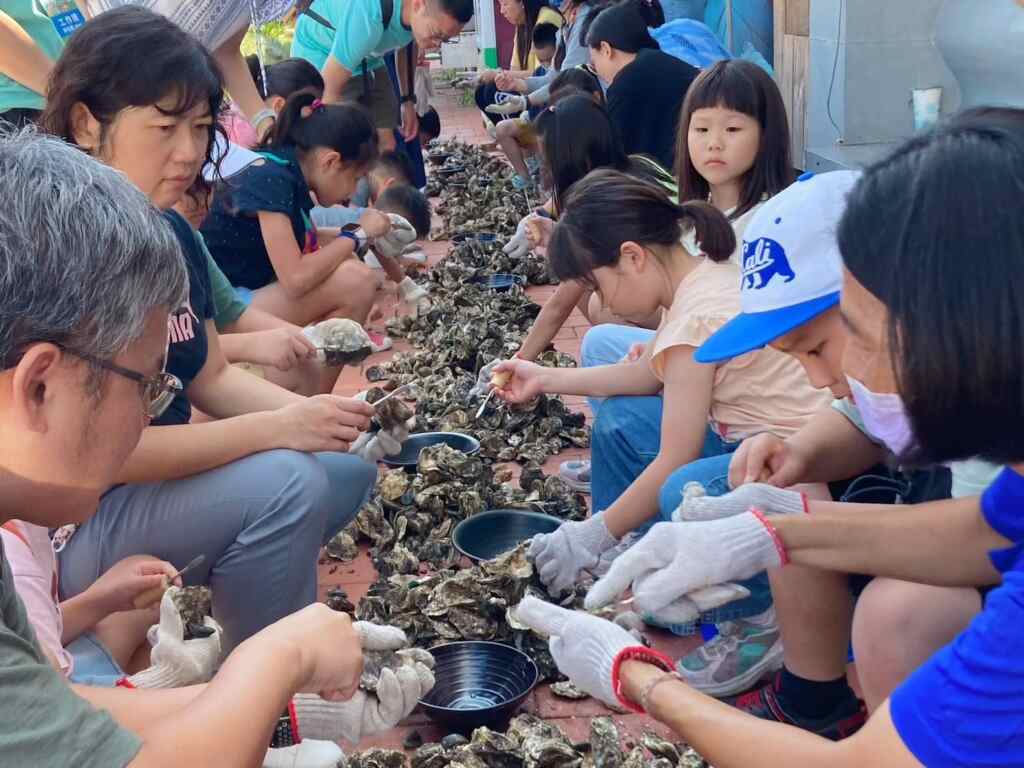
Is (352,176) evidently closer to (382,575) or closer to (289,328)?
(289,328)

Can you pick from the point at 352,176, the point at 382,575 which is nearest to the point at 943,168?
the point at 382,575

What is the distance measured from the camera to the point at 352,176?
16.1ft

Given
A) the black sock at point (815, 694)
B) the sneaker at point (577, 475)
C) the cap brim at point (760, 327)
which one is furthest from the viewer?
the sneaker at point (577, 475)

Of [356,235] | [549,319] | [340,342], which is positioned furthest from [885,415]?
[356,235]

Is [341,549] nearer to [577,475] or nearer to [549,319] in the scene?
[577,475]

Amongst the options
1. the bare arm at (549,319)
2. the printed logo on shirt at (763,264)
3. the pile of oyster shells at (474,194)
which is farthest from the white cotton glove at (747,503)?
the pile of oyster shells at (474,194)

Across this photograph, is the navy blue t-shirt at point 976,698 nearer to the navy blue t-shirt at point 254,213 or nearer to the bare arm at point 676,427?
the bare arm at point 676,427

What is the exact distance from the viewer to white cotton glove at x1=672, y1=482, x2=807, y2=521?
2256 mm

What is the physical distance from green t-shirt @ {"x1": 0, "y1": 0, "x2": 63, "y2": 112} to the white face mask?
331cm

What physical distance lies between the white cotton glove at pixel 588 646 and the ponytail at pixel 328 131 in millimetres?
3117

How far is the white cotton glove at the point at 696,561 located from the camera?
2049 mm

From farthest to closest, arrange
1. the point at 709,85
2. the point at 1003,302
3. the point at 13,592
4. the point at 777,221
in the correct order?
1. the point at 709,85
2. the point at 777,221
3. the point at 13,592
4. the point at 1003,302

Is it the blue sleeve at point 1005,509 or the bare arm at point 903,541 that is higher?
the blue sleeve at point 1005,509

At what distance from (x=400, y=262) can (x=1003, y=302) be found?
Answer: 5.51 meters
